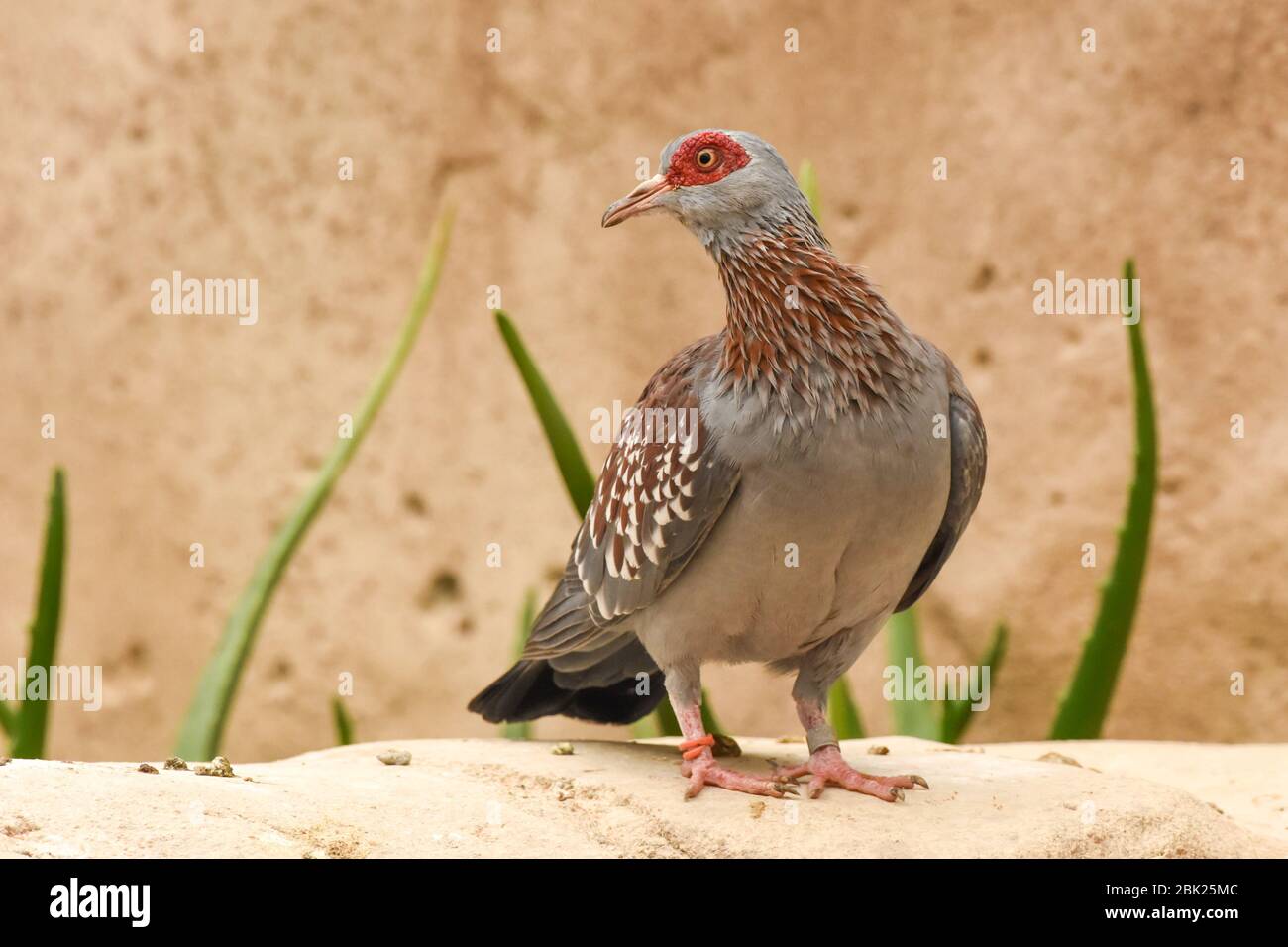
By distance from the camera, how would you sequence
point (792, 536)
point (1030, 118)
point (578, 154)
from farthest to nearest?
point (578, 154) → point (1030, 118) → point (792, 536)

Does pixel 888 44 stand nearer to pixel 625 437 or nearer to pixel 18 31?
pixel 625 437

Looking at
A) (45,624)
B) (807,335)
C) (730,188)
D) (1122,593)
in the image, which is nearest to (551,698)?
(807,335)

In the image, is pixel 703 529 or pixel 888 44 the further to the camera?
pixel 888 44

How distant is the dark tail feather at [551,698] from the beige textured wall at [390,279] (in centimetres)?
295

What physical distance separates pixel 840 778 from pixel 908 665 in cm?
153

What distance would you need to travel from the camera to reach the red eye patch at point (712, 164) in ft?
10.4

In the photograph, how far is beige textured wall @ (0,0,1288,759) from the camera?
21.3 ft

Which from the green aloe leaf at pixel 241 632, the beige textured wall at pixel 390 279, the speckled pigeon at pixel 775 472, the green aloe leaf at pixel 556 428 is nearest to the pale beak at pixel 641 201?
the speckled pigeon at pixel 775 472

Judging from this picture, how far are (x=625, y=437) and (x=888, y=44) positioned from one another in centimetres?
377

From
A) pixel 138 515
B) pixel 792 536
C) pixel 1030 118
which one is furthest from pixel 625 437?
pixel 138 515

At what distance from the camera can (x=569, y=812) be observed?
9.65 feet

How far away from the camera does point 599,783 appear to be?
3.14 metres

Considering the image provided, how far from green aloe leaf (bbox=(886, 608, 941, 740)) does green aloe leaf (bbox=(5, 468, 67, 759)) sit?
2.52 meters

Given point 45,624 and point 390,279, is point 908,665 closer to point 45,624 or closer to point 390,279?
point 45,624
